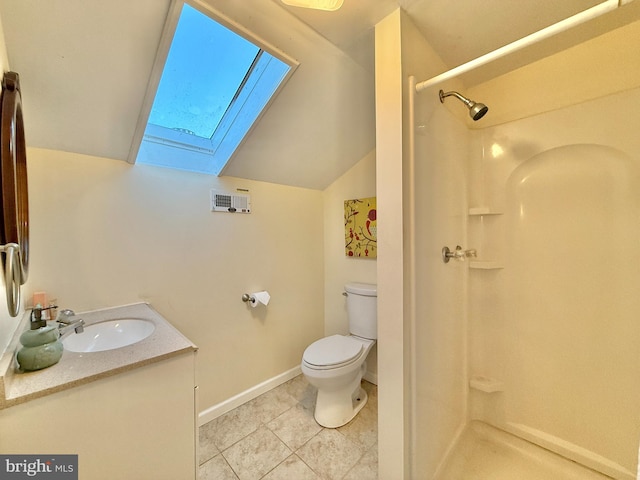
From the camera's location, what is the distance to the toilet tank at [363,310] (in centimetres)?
193

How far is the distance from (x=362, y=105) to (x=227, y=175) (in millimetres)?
1060

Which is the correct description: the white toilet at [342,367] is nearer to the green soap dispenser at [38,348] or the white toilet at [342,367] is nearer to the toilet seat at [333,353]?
the toilet seat at [333,353]

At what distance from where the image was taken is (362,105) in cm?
158

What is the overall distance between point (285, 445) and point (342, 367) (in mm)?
565

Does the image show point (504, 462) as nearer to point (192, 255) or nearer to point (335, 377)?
point (335, 377)

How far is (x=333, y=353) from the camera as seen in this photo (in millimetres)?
1683

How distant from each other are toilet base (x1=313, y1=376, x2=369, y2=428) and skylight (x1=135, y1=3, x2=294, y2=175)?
1.76 meters

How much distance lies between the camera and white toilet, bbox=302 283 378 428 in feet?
5.11

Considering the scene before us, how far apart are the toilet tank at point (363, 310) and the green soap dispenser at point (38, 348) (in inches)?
66.3

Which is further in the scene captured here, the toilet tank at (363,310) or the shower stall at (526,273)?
the toilet tank at (363,310)

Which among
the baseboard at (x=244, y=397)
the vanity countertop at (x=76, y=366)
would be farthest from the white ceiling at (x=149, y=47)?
the baseboard at (x=244, y=397)

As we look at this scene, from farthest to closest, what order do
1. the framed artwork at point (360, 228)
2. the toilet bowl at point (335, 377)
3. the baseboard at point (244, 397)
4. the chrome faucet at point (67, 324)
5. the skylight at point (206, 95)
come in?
the framed artwork at point (360, 228) < the baseboard at point (244, 397) < the toilet bowl at point (335, 377) < the skylight at point (206, 95) < the chrome faucet at point (67, 324)

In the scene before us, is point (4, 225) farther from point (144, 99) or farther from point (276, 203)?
point (276, 203)

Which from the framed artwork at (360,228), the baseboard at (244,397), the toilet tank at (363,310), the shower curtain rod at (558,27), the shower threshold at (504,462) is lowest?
the shower threshold at (504,462)
